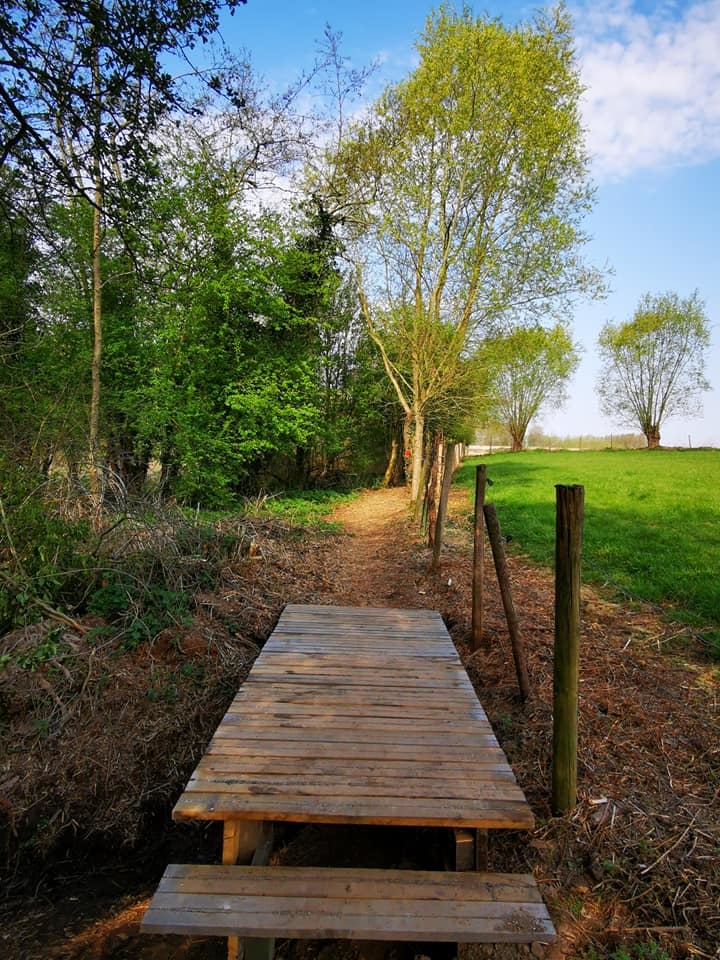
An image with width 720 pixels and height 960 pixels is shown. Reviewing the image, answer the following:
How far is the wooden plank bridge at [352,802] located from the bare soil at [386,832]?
0.48 m

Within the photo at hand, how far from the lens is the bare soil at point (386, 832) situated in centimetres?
247

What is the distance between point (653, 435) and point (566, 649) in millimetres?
43833

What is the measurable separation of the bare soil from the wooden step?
0.44 m

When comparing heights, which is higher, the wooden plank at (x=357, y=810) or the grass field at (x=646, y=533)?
the grass field at (x=646, y=533)

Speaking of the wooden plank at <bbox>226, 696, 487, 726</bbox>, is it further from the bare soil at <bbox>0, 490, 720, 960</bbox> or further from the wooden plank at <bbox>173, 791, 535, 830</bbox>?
the wooden plank at <bbox>173, 791, 535, 830</bbox>

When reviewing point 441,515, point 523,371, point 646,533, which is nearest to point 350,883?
point 441,515

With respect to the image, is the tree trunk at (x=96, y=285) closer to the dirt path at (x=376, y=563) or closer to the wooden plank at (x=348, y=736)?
the dirt path at (x=376, y=563)

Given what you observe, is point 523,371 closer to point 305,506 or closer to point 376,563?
point 305,506

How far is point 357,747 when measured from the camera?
2893 mm

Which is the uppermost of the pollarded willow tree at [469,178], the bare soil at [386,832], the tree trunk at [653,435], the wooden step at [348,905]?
the pollarded willow tree at [469,178]

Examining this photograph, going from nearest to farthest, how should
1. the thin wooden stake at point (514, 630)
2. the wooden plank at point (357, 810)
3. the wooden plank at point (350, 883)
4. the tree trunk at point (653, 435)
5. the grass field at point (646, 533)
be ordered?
the wooden plank at point (350, 883) < the wooden plank at point (357, 810) < the thin wooden stake at point (514, 630) < the grass field at point (646, 533) < the tree trunk at point (653, 435)

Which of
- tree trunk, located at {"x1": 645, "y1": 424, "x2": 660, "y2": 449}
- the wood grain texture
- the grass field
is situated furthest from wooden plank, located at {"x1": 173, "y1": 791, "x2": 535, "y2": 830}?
tree trunk, located at {"x1": 645, "y1": 424, "x2": 660, "y2": 449}

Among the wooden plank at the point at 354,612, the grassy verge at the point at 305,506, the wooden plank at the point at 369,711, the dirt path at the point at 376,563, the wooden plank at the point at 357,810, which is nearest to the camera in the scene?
the wooden plank at the point at 357,810

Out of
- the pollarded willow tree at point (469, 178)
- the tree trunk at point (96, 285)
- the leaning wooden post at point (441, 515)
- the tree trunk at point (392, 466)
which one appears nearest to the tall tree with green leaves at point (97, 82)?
the tree trunk at point (96, 285)
